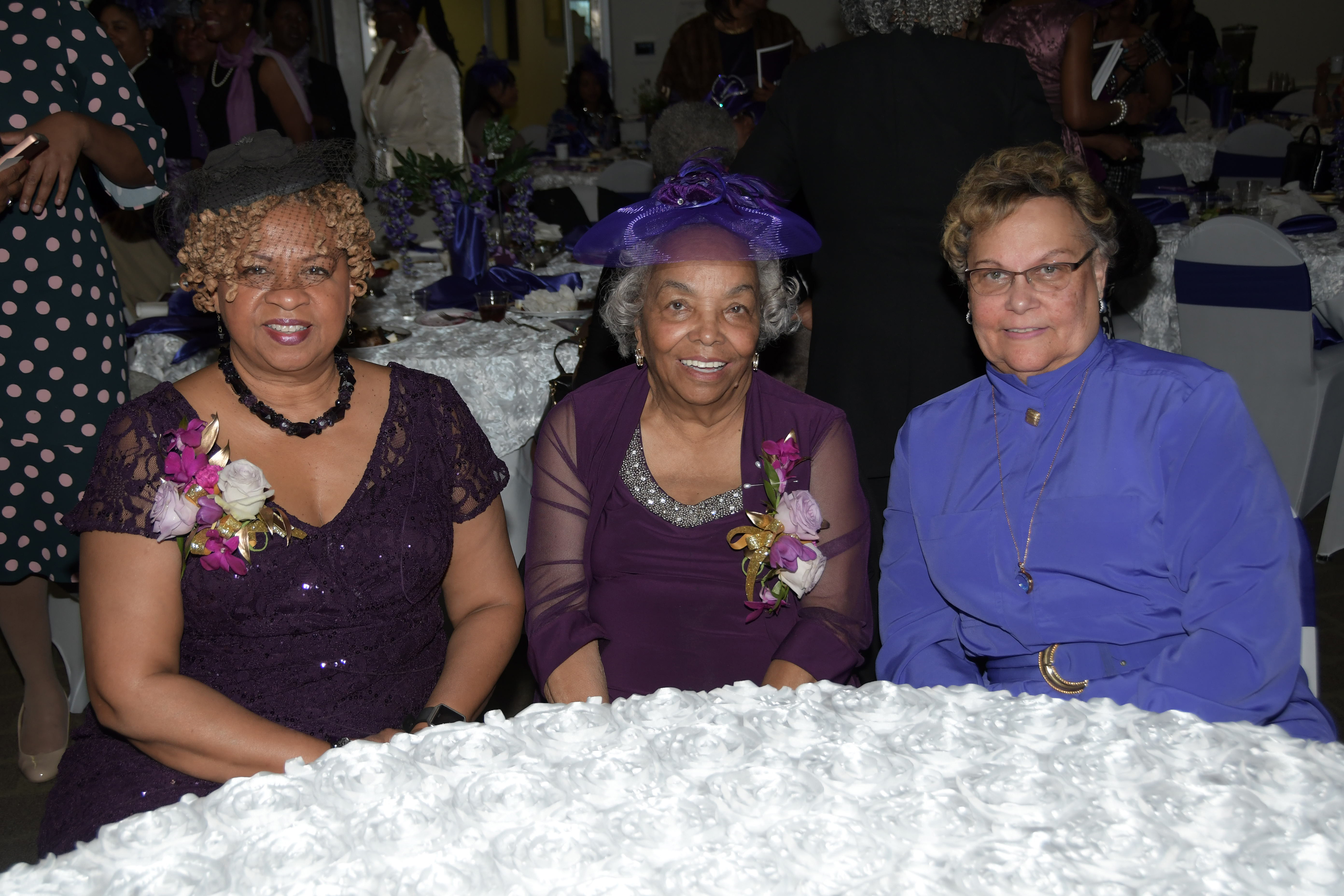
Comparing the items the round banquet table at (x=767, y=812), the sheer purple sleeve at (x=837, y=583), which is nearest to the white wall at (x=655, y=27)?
the sheer purple sleeve at (x=837, y=583)

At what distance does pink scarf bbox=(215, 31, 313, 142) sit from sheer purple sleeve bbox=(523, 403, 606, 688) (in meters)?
3.73

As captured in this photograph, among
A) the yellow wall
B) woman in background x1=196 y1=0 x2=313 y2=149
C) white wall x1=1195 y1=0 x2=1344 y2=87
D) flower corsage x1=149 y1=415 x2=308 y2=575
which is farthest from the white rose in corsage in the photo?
white wall x1=1195 y1=0 x2=1344 y2=87

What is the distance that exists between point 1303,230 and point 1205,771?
372 centimetres

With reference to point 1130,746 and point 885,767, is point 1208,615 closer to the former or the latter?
point 1130,746

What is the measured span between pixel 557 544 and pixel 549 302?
4.96 feet

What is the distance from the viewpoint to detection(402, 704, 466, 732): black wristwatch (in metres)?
1.69

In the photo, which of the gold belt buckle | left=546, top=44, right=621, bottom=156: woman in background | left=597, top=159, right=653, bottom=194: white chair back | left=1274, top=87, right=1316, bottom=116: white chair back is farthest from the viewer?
left=1274, top=87, right=1316, bottom=116: white chair back

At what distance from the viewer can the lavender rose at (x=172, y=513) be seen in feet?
4.90

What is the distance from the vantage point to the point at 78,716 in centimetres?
297

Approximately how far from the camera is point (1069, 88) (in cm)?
378

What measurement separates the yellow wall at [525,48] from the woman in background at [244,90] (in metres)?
7.67

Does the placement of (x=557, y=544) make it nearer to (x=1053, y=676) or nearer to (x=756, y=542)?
(x=756, y=542)
